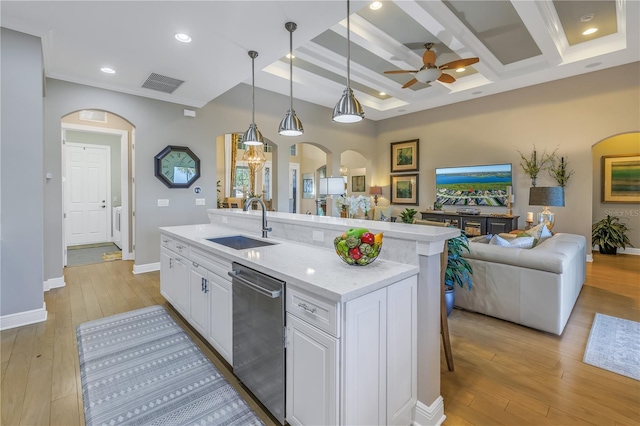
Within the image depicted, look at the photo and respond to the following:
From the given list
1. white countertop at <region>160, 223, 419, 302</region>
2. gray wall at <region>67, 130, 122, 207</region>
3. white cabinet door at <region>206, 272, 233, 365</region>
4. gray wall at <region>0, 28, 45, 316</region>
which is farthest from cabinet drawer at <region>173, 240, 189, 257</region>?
gray wall at <region>67, 130, 122, 207</region>

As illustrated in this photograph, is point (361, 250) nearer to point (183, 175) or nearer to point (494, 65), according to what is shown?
point (183, 175)

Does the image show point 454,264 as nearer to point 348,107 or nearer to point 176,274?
point 348,107

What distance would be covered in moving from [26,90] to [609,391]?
5.52m

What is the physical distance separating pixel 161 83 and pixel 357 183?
6087mm

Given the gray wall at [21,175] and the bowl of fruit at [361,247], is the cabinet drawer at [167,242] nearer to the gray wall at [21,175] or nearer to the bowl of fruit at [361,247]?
the gray wall at [21,175]

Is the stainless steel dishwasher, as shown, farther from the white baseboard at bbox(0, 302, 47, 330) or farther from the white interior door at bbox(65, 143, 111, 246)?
the white interior door at bbox(65, 143, 111, 246)

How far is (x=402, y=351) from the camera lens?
1.60m

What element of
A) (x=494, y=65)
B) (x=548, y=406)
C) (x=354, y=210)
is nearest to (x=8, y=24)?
(x=354, y=210)

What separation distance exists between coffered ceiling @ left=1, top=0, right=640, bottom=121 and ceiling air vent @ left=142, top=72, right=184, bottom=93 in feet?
0.28

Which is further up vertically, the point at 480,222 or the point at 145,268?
the point at 480,222

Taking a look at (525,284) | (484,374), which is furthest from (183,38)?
(525,284)

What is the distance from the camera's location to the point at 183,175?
5133 mm

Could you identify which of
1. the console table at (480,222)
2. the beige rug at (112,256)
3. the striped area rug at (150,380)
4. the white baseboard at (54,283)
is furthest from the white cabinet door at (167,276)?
the console table at (480,222)

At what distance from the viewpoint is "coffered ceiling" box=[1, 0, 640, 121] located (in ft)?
9.06
